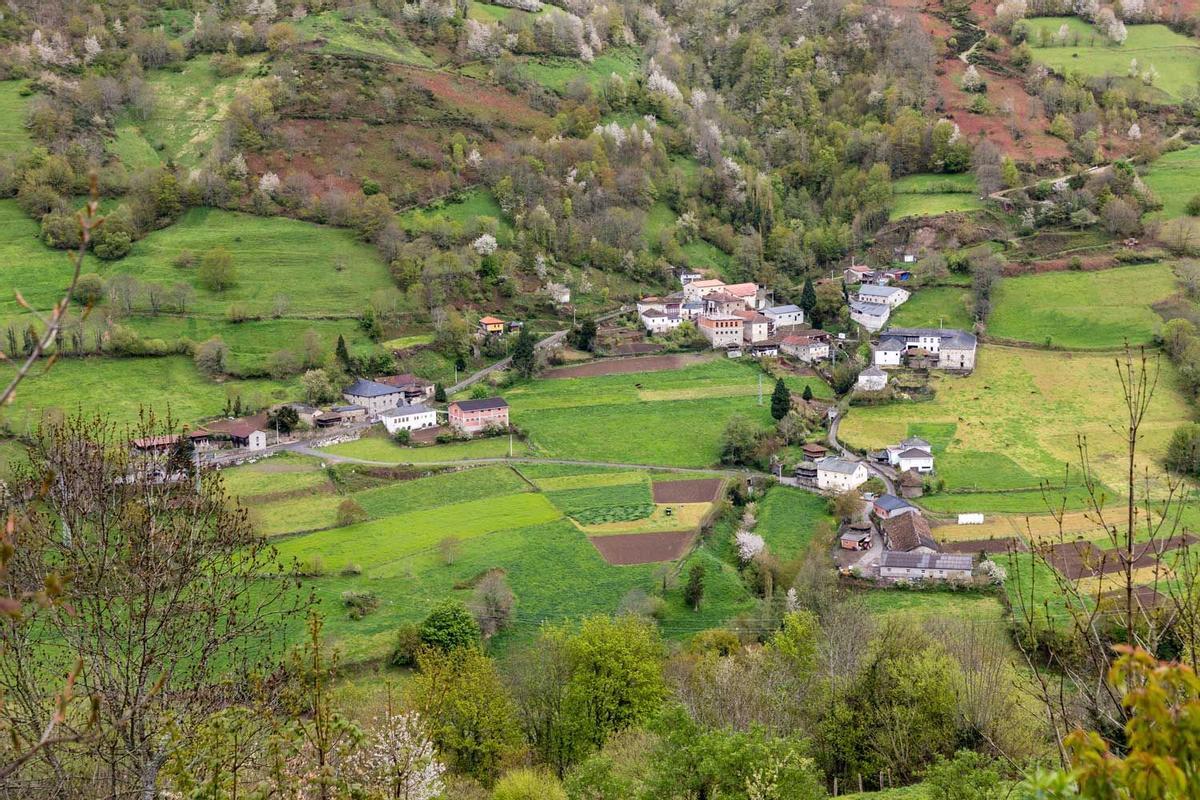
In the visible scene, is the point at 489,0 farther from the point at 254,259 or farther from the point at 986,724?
the point at 986,724

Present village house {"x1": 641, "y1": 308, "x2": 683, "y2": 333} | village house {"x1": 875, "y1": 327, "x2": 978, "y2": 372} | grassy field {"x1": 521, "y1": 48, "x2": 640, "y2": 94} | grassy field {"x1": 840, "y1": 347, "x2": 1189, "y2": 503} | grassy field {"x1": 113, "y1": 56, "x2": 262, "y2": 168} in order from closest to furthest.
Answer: grassy field {"x1": 840, "y1": 347, "x2": 1189, "y2": 503} < village house {"x1": 875, "y1": 327, "x2": 978, "y2": 372} < village house {"x1": 641, "y1": 308, "x2": 683, "y2": 333} < grassy field {"x1": 113, "y1": 56, "x2": 262, "y2": 168} < grassy field {"x1": 521, "y1": 48, "x2": 640, "y2": 94}

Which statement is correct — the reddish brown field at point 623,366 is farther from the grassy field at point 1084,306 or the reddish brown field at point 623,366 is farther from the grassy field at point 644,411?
the grassy field at point 1084,306

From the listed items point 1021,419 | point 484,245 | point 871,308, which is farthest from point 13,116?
point 1021,419

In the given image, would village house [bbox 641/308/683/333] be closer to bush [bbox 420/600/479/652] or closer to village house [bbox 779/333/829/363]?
village house [bbox 779/333/829/363]

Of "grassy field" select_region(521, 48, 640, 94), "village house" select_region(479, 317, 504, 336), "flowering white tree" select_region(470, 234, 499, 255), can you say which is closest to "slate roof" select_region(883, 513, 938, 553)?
"village house" select_region(479, 317, 504, 336)

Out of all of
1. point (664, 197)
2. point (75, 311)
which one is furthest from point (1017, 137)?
point (75, 311)

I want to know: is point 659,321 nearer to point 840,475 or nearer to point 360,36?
point 840,475
